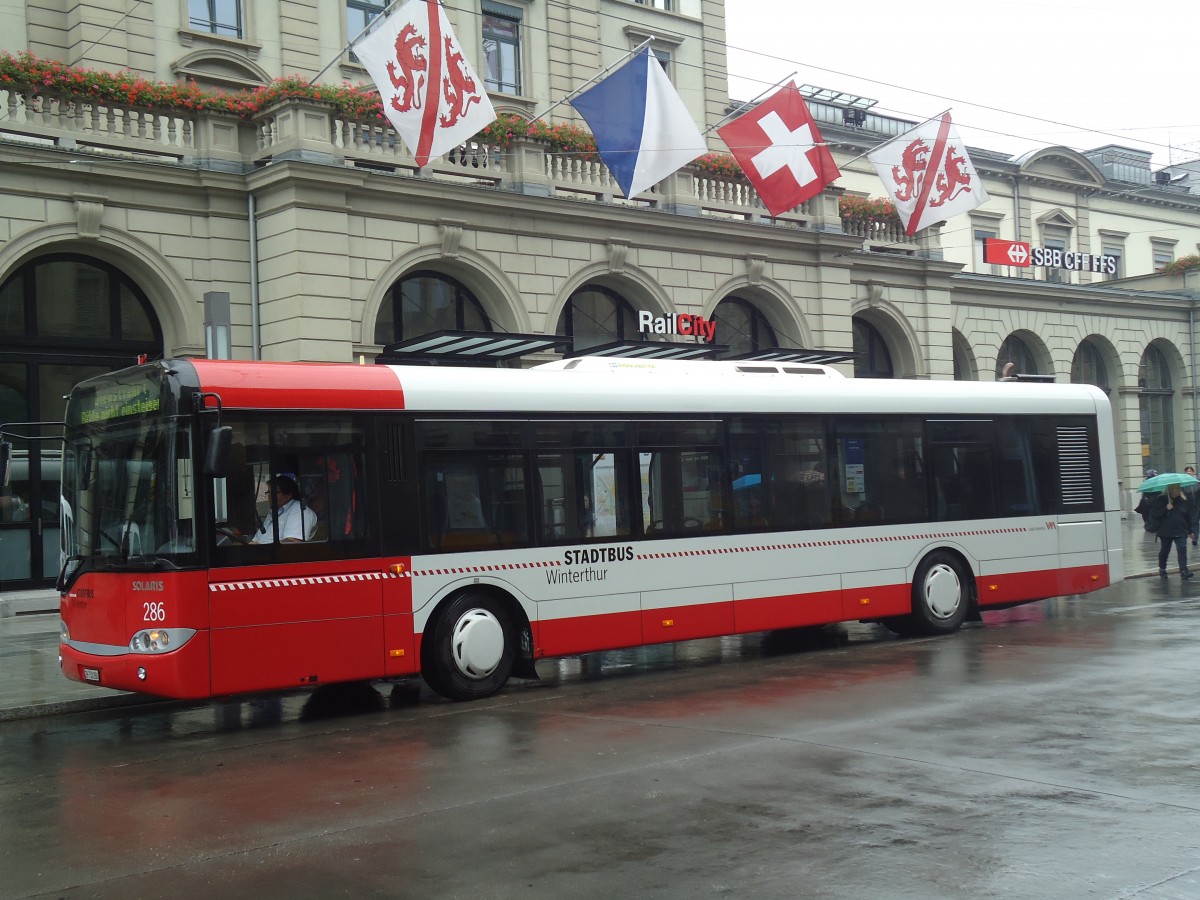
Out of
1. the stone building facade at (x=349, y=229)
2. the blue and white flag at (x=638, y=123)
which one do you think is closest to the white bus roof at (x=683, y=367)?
the stone building facade at (x=349, y=229)

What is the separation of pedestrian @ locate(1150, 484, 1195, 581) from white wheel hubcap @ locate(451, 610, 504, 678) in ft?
49.3

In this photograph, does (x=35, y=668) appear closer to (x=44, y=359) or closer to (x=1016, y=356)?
(x=44, y=359)

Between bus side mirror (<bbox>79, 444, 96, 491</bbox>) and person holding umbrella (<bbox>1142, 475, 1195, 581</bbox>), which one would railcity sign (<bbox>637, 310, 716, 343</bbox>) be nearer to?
person holding umbrella (<bbox>1142, 475, 1195, 581</bbox>)

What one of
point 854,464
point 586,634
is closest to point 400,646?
point 586,634

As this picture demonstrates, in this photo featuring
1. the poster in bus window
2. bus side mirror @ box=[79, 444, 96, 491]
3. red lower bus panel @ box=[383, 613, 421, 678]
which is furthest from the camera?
the poster in bus window

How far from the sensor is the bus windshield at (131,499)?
1021cm

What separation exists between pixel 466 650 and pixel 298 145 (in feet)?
38.0

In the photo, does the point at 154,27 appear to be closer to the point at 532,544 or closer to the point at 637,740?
the point at 532,544

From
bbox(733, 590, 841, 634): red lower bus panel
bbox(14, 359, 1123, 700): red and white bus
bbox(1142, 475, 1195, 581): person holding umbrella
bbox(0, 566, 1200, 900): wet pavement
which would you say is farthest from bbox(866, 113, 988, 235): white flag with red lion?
bbox(0, 566, 1200, 900): wet pavement

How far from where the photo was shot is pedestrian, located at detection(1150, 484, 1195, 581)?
73.8 feet

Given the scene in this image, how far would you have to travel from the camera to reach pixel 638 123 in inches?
859

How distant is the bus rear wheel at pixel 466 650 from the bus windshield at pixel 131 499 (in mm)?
2407

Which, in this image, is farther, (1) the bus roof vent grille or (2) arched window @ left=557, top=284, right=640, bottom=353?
(2) arched window @ left=557, top=284, right=640, bottom=353

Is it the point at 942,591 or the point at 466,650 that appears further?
the point at 942,591
